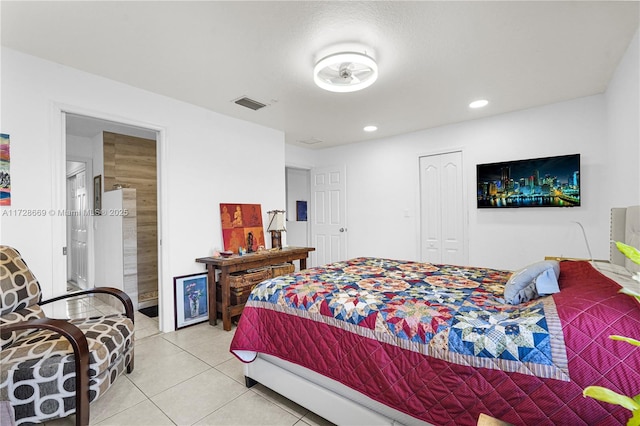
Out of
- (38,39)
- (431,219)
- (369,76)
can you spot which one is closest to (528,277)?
(369,76)

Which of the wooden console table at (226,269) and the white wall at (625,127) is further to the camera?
the wooden console table at (226,269)

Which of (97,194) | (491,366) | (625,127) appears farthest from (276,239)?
(625,127)

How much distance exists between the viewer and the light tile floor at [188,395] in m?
1.82

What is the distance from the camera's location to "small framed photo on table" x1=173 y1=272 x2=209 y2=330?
3.29 m

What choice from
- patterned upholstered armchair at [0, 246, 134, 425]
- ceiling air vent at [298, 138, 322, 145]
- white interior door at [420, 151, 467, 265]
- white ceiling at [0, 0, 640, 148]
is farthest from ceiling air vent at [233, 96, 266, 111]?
white interior door at [420, 151, 467, 265]

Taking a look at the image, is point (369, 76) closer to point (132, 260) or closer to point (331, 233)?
point (331, 233)

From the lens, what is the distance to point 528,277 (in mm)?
1665

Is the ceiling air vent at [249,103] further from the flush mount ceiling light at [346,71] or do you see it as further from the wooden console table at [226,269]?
the wooden console table at [226,269]

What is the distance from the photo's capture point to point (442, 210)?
436cm

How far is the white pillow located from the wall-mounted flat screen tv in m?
2.27

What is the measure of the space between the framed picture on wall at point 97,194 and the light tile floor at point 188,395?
264cm

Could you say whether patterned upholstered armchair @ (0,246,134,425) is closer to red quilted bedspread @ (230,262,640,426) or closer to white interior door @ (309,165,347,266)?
red quilted bedspread @ (230,262,640,426)

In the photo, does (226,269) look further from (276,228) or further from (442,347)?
(442,347)

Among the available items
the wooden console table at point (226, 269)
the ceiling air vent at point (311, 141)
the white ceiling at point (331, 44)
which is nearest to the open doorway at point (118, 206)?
the wooden console table at point (226, 269)
